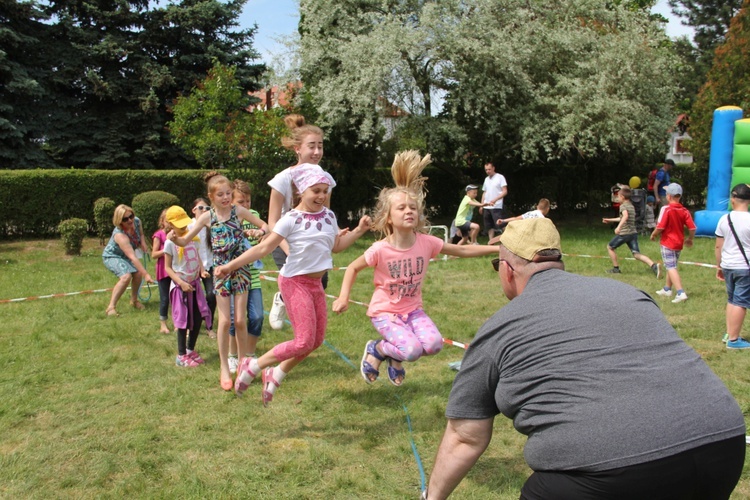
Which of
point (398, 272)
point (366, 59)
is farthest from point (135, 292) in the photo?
point (366, 59)

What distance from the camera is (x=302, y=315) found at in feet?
15.5

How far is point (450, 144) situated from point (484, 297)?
923cm

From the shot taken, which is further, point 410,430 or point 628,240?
point 628,240

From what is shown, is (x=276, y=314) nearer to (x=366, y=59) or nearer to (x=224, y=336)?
(x=224, y=336)

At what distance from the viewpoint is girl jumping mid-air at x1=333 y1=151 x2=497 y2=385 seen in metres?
4.88

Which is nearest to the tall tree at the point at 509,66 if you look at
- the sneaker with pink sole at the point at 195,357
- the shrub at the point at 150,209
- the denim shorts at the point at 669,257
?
the shrub at the point at 150,209

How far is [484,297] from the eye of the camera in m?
9.38

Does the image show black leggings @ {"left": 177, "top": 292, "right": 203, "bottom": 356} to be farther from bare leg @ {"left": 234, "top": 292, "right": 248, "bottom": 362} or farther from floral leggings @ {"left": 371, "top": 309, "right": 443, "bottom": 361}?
floral leggings @ {"left": 371, "top": 309, "right": 443, "bottom": 361}

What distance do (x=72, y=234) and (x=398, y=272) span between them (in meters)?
11.6

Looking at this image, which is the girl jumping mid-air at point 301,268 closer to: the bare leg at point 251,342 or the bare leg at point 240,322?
the bare leg at point 240,322

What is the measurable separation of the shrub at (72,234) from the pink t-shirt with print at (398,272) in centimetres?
1132

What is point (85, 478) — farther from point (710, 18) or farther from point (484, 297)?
point (710, 18)

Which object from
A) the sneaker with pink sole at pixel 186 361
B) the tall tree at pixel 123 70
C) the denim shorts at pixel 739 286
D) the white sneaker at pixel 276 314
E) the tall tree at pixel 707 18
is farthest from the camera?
the tall tree at pixel 707 18

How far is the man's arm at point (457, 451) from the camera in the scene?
8.15 ft
